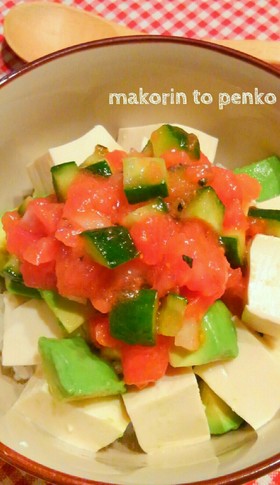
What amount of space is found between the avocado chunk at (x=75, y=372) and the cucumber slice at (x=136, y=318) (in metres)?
0.11

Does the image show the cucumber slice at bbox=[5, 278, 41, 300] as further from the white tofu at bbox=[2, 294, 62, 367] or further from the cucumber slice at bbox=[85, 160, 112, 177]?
the cucumber slice at bbox=[85, 160, 112, 177]

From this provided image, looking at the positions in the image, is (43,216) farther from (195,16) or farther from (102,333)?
(195,16)

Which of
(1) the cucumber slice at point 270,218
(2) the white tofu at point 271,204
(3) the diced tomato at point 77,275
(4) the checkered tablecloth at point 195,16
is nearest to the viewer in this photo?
(3) the diced tomato at point 77,275

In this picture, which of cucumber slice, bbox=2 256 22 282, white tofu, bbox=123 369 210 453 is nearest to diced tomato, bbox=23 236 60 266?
cucumber slice, bbox=2 256 22 282

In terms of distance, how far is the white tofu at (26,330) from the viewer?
170cm

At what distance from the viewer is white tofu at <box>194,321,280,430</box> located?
63.9 inches

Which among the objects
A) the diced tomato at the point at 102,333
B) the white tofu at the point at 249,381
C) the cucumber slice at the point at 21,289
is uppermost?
the cucumber slice at the point at 21,289

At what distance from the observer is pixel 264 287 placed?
1.67 metres

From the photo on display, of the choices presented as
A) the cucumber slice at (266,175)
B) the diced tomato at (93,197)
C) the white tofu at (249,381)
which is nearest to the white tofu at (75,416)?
the white tofu at (249,381)

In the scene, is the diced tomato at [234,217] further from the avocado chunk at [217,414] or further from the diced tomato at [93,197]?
the avocado chunk at [217,414]

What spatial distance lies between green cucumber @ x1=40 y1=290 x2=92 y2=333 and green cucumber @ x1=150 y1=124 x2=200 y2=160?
533 millimetres

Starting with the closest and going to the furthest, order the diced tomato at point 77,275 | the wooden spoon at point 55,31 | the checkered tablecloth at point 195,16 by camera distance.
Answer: the diced tomato at point 77,275 → the wooden spoon at point 55,31 → the checkered tablecloth at point 195,16

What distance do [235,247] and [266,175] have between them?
19.0 inches

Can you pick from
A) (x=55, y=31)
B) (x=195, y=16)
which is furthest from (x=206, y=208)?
(x=195, y=16)
